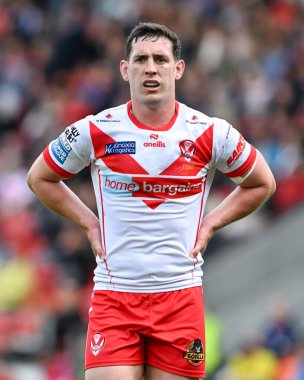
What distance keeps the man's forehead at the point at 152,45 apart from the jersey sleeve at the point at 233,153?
20.3 inches

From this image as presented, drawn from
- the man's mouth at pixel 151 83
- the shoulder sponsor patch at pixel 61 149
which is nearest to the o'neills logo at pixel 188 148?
the man's mouth at pixel 151 83

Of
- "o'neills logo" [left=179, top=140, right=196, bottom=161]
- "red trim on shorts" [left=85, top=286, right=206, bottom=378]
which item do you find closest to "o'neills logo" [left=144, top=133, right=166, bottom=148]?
"o'neills logo" [left=179, top=140, right=196, bottom=161]

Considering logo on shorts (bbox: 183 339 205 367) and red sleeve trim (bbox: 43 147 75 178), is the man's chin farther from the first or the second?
logo on shorts (bbox: 183 339 205 367)

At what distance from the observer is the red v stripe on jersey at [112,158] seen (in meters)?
7.11

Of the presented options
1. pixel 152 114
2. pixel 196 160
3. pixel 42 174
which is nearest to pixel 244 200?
pixel 196 160

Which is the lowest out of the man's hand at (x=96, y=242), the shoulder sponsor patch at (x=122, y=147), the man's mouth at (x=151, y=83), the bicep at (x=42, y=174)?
the man's hand at (x=96, y=242)

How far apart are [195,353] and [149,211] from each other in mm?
826

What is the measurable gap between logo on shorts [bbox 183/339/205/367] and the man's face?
4.44ft

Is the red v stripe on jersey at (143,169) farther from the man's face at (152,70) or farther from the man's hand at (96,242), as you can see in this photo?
the man's hand at (96,242)

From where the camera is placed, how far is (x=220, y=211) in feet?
24.6

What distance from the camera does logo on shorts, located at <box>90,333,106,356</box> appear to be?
7.05 metres

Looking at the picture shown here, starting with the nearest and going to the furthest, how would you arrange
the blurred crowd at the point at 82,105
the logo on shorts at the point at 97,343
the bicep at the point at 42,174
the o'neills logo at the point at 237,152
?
the logo on shorts at the point at 97,343 < the o'neills logo at the point at 237,152 < the bicep at the point at 42,174 < the blurred crowd at the point at 82,105

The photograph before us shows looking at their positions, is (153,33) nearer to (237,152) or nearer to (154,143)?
(154,143)

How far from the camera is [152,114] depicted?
7.22m
